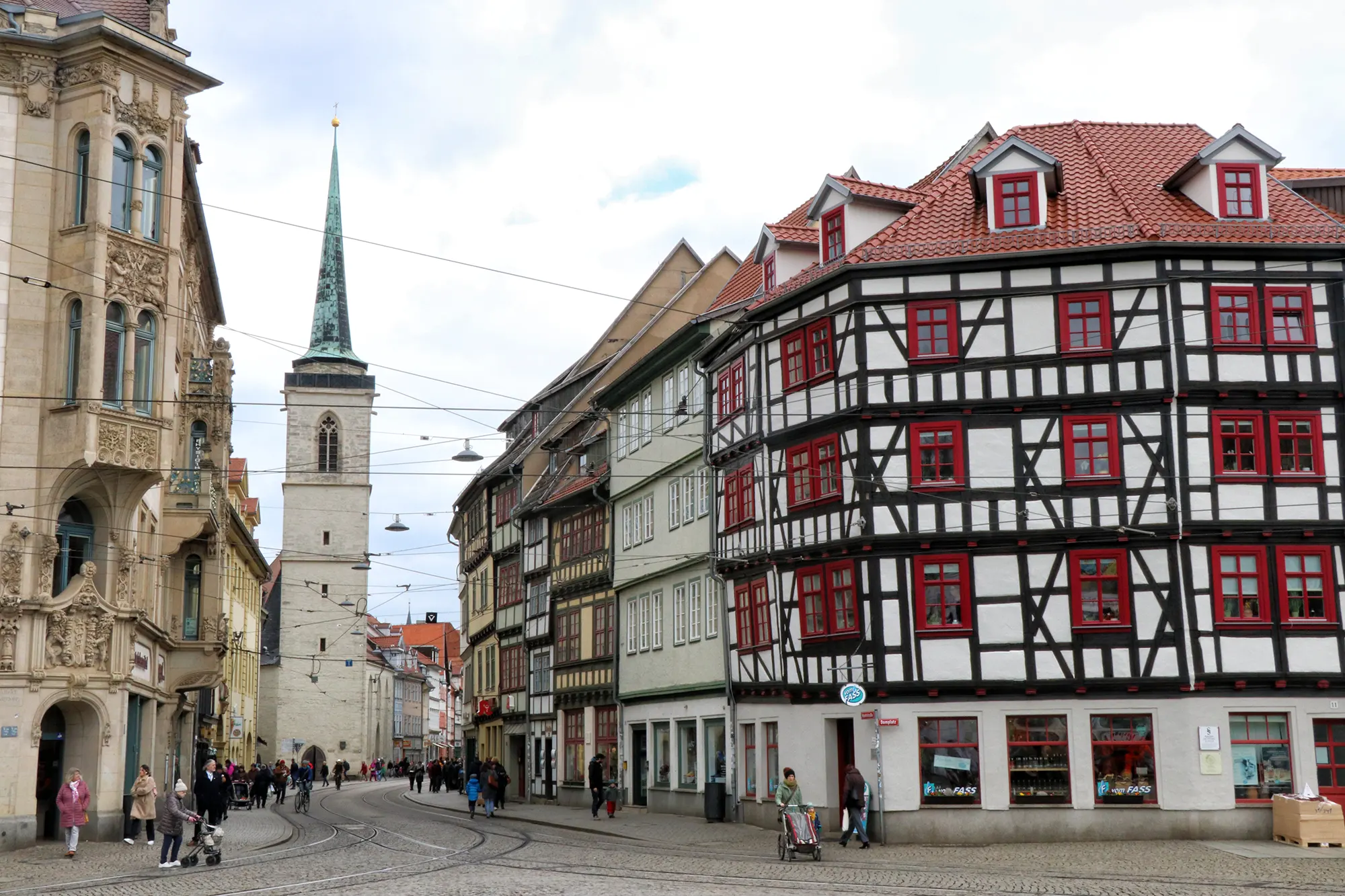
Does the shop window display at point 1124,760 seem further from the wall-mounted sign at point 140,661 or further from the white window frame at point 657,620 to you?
the wall-mounted sign at point 140,661

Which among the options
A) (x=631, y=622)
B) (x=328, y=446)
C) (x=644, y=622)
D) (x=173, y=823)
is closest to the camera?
(x=173, y=823)

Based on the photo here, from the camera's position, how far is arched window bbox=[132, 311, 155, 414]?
3332 cm

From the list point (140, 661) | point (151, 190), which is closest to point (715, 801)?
point (140, 661)

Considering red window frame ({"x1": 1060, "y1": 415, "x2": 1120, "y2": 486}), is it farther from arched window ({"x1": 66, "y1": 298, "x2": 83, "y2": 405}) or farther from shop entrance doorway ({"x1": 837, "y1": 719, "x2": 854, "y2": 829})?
arched window ({"x1": 66, "y1": 298, "x2": 83, "y2": 405})

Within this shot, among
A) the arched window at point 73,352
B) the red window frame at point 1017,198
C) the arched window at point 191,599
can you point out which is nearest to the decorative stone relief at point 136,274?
the arched window at point 73,352

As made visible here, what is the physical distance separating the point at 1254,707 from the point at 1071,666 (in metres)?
3.55

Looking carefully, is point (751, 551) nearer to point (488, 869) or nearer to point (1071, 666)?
point (1071, 666)

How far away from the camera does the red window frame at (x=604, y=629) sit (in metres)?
48.0

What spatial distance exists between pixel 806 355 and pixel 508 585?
101ft

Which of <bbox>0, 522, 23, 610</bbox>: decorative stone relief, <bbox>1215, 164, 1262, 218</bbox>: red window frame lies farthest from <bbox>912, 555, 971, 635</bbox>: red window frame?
<bbox>0, 522, 23, 610</bbox>: decorative stone relief

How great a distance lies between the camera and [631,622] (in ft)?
153

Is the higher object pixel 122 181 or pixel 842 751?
pixel 122 181

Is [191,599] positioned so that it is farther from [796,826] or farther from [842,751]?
[796,826]

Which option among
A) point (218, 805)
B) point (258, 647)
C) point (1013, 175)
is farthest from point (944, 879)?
point (258, 647)
